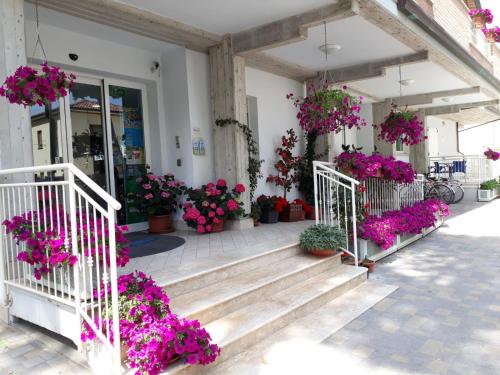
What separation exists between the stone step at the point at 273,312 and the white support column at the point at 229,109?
78.2 inches

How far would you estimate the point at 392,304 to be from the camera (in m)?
3.54

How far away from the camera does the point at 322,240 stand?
4.18 meters

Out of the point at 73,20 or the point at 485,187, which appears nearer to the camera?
the point at 73,20

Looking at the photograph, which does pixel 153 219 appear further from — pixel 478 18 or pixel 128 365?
pixel 478 18

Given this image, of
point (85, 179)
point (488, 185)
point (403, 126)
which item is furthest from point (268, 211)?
point (488, 185)

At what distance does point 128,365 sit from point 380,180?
4300mm

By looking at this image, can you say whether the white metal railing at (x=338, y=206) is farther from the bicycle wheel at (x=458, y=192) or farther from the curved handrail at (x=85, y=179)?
the bicycle wheel at (x=458, y=192)

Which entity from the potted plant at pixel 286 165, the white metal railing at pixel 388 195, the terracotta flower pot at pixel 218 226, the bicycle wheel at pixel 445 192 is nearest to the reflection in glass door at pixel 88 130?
the terracotta flower pot at pixel 218 226

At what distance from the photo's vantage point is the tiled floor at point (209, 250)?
334 cm

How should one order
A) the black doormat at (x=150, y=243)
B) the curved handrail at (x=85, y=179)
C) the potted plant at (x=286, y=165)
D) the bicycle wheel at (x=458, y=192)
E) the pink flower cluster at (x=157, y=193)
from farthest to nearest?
the bicycle wheel at (x=458, y=192), the potted plant at (x=286, y=165), the pink flower cluster at (x=157, y=193), the black doormat at (x=150, y=243), the curved handrail at (x=85, y=179)

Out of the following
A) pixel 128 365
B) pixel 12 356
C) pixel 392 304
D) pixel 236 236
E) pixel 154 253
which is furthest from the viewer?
pixel 236 236

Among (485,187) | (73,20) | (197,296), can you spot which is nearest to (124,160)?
(73,20)

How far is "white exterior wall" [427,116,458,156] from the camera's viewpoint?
1369 cm

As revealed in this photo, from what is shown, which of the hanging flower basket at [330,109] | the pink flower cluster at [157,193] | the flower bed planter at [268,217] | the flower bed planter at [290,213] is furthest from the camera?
the flower bed planter at [290,213]
